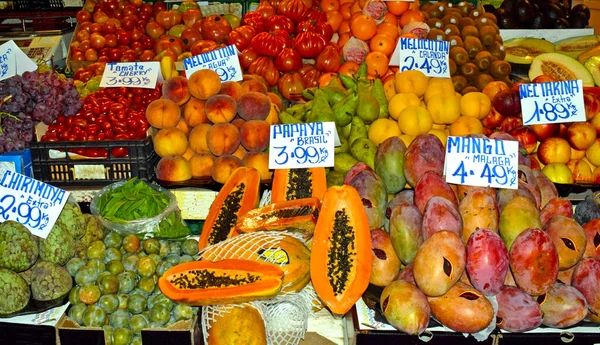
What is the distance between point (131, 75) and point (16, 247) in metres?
1.45

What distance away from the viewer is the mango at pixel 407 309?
1.56 meters

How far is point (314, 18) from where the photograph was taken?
149 inches

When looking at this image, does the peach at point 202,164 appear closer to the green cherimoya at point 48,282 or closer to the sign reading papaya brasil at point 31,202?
the sign reading papaya brasil at point 31,202

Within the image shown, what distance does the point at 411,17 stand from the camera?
3.59 metres

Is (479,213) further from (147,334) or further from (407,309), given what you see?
(147,334)

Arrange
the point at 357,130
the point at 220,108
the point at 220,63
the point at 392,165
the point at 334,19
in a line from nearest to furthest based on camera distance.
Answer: the point at 392,165 → the point at 357,130 → the point at 220,108 → the point at 220,63 → the point at 334,19

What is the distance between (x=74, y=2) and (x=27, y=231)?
16.9 ft

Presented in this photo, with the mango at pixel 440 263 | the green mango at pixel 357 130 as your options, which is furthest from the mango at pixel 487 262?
the green mango at pixel 357 130

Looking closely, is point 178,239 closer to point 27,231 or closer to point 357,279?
point 27,231

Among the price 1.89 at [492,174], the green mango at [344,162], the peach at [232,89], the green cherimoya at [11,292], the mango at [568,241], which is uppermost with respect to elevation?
the peach at [232,89]

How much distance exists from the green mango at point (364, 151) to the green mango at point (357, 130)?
0.07m

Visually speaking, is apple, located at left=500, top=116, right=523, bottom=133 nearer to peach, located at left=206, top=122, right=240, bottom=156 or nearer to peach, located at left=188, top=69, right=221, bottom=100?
peach, located at left=206, top=122, right=240, bottom=156

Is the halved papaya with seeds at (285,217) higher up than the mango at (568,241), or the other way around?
the mango at (568,241)

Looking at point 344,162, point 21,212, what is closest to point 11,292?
point 21,212
